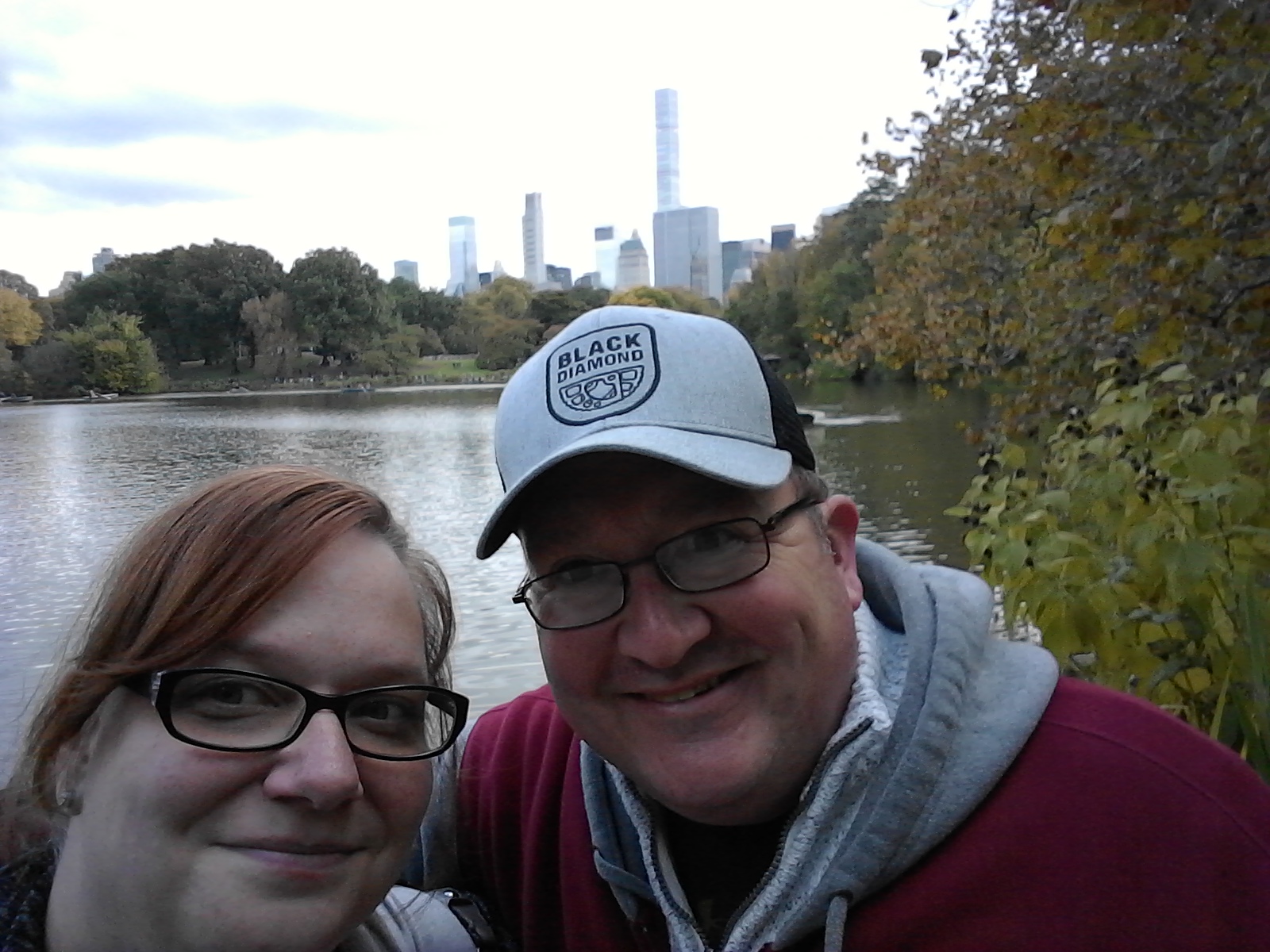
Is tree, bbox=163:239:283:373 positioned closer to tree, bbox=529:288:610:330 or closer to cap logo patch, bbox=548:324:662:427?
tree, bbox=529:288:610:330

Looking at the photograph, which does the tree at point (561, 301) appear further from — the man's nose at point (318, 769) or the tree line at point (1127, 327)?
the man's nose at point (318, 769)

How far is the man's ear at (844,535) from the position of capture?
167cm

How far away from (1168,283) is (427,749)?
3.61 metres

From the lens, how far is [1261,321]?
383 cm

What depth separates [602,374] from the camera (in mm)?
1562

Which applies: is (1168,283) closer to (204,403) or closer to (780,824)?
(780,824)

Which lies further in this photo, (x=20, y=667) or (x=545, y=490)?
(x=20, y=667)

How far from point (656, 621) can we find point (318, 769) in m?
0.49

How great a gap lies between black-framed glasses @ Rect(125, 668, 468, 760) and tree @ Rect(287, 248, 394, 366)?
6279cm

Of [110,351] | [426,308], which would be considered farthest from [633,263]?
[426,308]

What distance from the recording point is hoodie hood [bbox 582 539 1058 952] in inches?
55.3

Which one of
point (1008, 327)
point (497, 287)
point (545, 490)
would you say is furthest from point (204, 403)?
point (545, 490)

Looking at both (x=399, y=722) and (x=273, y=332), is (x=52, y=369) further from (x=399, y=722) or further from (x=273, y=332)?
(x=399, y=722)

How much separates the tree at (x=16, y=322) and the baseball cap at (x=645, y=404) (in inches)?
2317
